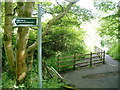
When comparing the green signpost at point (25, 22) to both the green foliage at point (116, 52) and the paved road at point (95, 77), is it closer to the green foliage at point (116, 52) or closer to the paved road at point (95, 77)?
the paved road at point (95, 77)

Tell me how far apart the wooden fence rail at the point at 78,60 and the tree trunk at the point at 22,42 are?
39.5 inches

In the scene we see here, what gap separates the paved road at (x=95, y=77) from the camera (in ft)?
8.41

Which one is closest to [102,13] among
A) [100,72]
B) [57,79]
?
[100,72]

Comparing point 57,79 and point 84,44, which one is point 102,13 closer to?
point 84,44

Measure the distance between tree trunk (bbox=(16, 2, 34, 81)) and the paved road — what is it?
3.82 ft

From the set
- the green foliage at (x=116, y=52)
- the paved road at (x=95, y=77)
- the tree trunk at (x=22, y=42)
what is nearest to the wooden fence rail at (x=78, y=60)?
the paved road at (x=95, y=77)

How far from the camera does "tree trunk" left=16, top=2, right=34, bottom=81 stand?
2.69 meters

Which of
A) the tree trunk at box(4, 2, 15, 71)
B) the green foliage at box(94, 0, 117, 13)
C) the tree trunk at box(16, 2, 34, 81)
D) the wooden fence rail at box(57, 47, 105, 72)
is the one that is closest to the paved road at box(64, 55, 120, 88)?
the wooden fence rail at box(57, 47, 105, 72)

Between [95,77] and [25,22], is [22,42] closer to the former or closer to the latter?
[25,22]

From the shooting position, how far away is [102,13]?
3156 millimetres

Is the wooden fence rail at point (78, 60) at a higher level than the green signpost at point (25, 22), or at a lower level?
lower

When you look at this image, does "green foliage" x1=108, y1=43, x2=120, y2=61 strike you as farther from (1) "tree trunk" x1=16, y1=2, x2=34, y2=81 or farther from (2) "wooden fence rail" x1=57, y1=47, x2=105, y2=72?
(1) "tree trunk" x1=16, y1=2, x2=34, y2=81

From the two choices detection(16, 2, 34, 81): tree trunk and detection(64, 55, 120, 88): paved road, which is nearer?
detection(64, 55, 120, 88): paved road

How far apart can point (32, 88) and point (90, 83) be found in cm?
137
